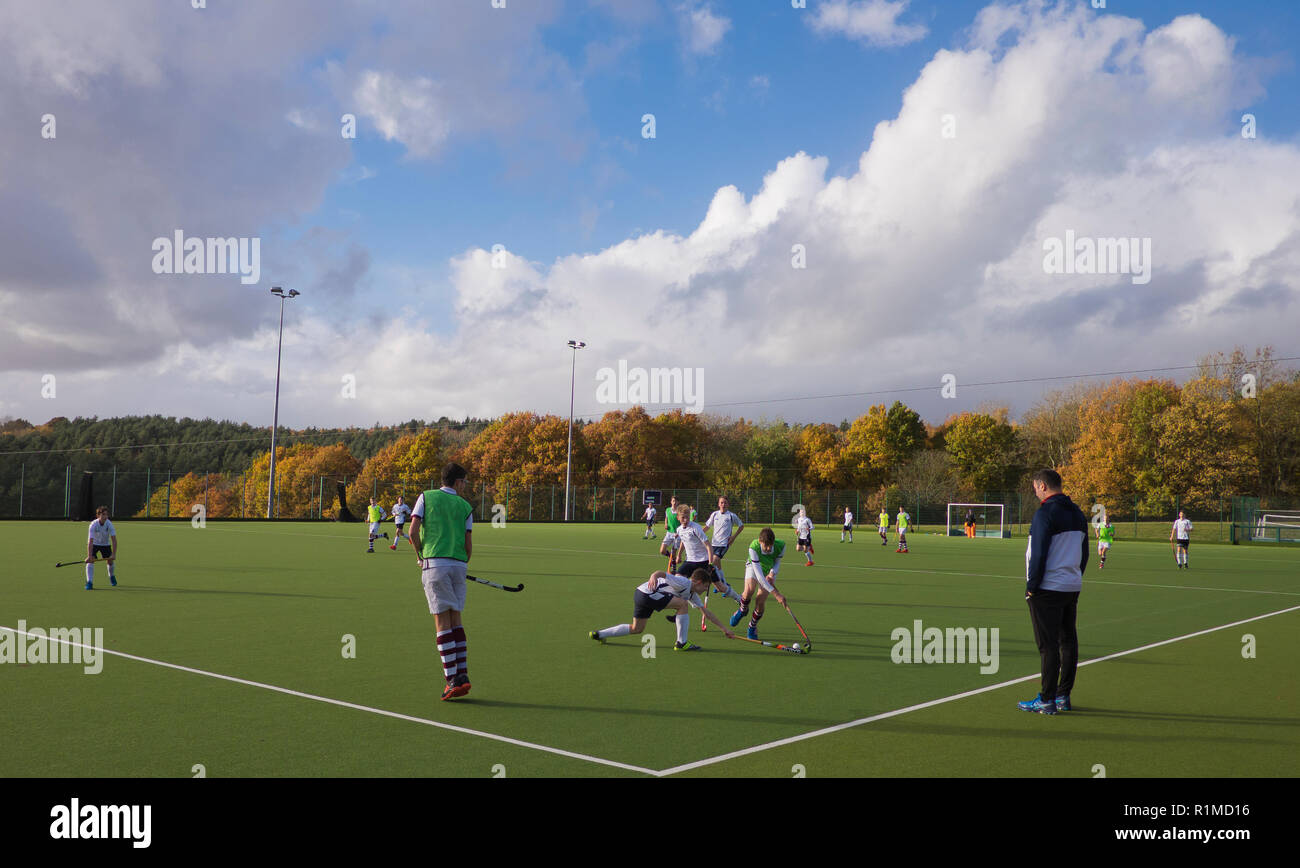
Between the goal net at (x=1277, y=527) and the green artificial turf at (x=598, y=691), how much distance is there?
122 ft

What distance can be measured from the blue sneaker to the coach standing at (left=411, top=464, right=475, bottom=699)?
5063 millimetres

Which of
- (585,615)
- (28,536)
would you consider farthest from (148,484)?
(585,615)

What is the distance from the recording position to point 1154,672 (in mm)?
9992

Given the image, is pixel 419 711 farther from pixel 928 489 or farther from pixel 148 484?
pixel 928 489

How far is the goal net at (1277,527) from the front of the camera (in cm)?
4819

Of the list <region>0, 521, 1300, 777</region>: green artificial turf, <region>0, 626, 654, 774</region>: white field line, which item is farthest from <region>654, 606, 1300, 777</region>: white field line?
<region>0, 626, 654, 774</region>: white field line

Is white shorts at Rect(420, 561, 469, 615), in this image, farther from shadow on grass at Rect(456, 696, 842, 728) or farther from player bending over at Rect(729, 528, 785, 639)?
player bending over at Rect(729, 528, 785, 639)

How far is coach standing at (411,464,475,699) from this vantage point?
25.8 feet

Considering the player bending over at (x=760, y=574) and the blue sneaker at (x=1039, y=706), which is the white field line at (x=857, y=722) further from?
the player bending over at (x=760, y=574)

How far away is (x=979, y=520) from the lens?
6359cm

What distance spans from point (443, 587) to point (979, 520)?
202 feet

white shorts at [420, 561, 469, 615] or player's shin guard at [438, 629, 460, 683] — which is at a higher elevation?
white shorts at [420, 561, 469, 615]
